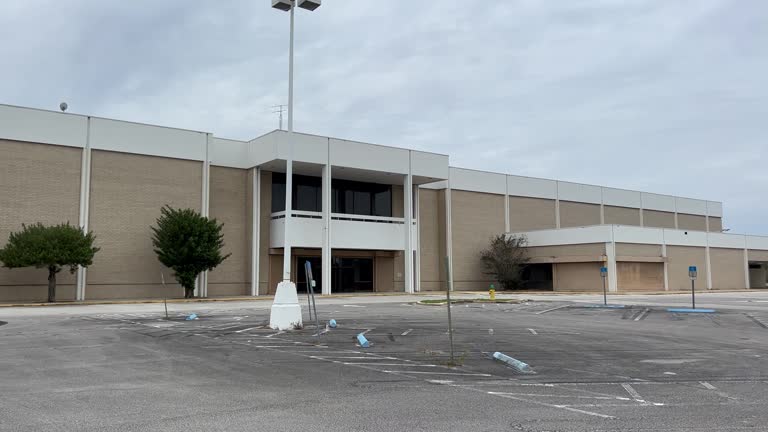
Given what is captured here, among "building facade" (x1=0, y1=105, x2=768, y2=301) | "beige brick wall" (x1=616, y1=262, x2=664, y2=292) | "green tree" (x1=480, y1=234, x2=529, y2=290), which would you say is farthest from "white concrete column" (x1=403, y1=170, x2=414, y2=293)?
"beige brick wall" (x1=616, y1=262, x2=664, y2=292)

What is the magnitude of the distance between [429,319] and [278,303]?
6.36 metres

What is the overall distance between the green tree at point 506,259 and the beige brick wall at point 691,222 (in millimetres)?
25374

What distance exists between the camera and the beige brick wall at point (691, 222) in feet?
225

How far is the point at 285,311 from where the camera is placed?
57.4 ft

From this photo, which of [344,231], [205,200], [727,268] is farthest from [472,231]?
[727,268]

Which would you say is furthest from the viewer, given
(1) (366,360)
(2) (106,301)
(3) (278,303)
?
(2) (106,301)

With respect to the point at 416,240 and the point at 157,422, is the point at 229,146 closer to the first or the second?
the point at 416,240

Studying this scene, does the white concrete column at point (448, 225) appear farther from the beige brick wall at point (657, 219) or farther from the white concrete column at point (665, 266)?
the beige brick wall at point (657, 219)

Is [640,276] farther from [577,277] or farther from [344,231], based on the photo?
[344,231]

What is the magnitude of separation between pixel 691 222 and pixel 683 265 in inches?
779

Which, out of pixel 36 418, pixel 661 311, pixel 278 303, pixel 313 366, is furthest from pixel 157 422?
pixel 661 311

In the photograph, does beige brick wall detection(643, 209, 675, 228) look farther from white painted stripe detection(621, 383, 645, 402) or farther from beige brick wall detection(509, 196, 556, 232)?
A: white painted stripe detection(621, 383, 645, 402)

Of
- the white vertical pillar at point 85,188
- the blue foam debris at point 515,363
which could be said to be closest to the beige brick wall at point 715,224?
the white vertical pillar at point 85,188

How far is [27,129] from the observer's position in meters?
33.8
